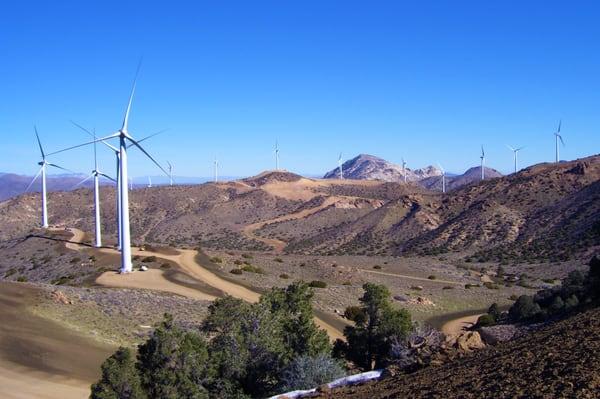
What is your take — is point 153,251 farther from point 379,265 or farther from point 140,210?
point 140,210

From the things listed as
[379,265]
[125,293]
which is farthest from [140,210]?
[125,293]

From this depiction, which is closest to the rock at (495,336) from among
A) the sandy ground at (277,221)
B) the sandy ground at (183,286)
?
the sandy ground at (183,286)

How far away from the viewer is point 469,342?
16.7 meters

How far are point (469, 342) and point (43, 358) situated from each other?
18339 mm

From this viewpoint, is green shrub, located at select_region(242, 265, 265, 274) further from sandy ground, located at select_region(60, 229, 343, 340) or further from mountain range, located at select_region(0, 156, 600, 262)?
mountain range, located at select_region(0, 156, 600, 262)

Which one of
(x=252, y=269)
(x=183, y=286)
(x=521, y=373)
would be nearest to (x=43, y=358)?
(x=521, y=373)

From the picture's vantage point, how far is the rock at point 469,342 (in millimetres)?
16328

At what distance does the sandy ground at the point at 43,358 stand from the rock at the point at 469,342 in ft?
44.7

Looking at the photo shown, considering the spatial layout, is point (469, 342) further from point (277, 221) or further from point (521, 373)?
point (277, 221)

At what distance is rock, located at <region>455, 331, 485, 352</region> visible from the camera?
16.3 meters

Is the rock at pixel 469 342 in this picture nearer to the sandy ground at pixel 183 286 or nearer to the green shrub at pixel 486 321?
the green shrub at pixel 486 321

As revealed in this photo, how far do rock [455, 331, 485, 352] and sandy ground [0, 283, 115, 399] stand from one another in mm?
13632

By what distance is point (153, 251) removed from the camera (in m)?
67.7

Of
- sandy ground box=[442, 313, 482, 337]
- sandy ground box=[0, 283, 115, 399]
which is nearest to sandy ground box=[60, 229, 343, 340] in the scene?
sandy ground box=[442, 313, 482, 337]
